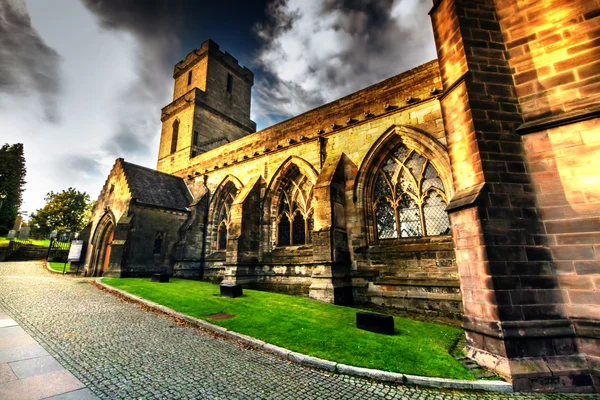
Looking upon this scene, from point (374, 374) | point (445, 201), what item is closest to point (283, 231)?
point (445, 201)

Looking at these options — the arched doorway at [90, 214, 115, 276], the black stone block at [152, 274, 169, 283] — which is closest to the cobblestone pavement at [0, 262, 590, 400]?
the black stone block at [152, 274, 169, 283]

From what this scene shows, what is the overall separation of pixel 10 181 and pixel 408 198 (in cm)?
5464

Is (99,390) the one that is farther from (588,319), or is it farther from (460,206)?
(588,319)

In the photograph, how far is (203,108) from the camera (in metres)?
24.5

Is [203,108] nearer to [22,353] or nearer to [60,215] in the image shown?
[22,353]

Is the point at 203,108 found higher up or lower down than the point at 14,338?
higher up

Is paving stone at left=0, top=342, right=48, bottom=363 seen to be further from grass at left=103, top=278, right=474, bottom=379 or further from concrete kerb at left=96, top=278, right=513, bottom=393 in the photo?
concrete kerb at left=96, top=278, right=513, bottom=393

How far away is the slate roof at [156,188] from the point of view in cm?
1609

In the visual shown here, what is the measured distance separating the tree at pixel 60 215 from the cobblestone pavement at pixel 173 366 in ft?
152

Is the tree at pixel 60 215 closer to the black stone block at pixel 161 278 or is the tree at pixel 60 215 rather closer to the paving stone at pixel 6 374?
the black stone block at pixel 161 278

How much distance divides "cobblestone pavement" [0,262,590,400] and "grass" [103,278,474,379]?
0.45 meters

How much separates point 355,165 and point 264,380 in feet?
28.4

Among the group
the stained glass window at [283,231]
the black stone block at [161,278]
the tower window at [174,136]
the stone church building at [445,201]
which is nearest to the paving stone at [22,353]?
the stone church building at [445,201]

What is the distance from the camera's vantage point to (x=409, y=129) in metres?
9.51
